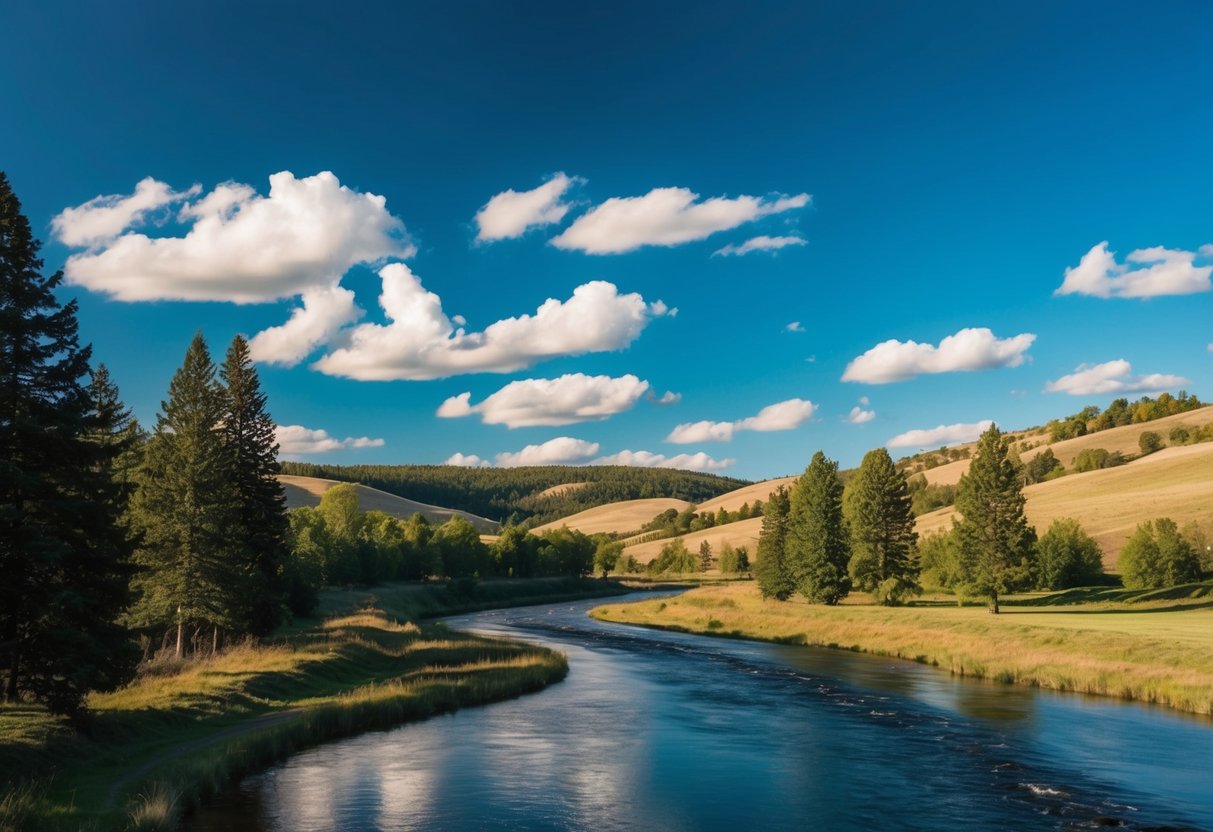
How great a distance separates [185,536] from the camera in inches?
1953

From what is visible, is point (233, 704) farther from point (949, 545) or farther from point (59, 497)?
point (949, 545)

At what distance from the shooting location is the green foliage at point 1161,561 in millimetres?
83250

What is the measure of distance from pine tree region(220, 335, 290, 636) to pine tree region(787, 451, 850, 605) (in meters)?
52.2

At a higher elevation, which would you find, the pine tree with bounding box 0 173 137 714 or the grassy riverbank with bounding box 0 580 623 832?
the pine tree with bounding box 0 173 137 714

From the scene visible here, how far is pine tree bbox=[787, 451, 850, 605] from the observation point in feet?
293

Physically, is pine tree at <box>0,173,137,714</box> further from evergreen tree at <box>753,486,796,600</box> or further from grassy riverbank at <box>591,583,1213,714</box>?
evergreen tree at <box>753,486,796,600</box>

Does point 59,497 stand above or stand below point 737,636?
above

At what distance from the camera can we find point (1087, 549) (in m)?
94.7

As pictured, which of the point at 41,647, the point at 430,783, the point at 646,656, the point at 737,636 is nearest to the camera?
Answer: the point at 41,647

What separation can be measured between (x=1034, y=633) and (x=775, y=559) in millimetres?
43077

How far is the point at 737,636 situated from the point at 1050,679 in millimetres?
37441

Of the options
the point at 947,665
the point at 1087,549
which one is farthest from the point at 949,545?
the point at 947,665

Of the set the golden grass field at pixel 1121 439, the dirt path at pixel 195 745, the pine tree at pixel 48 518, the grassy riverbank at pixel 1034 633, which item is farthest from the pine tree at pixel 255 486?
the golden grass field at pixel 1121 439

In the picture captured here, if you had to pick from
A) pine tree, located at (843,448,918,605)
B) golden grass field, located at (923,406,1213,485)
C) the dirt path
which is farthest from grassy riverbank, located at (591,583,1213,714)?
golden grass field, located at (923,406,1213,485)
